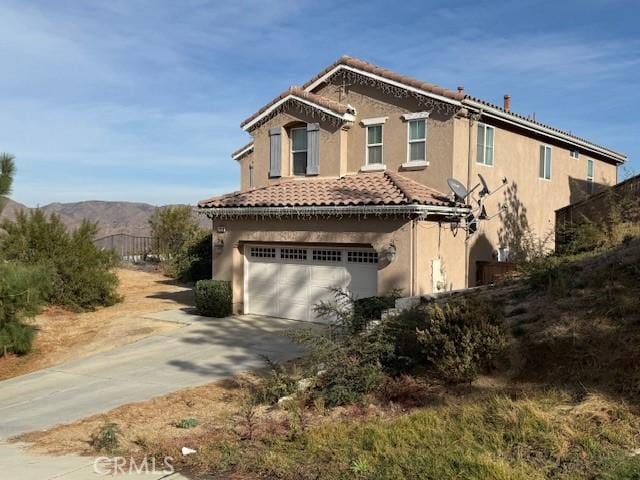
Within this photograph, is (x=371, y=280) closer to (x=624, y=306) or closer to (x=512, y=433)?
(x=624, y=306)

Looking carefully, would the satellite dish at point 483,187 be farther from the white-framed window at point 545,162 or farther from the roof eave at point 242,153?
the roof eave at point 242,153

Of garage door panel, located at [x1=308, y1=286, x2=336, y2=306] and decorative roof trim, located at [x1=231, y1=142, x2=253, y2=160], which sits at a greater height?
decorative roof trim, located at [x1=231, y1=142, x2=253, y2=160]

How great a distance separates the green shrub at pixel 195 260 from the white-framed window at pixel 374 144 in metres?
11.7

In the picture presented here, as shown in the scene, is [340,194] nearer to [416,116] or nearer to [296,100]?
[416,116]

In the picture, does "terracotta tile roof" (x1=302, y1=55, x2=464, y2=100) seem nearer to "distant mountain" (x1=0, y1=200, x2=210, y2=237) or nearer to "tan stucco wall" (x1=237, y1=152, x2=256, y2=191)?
"tan stucco wall" (x1=237, y1=152, x2=256, y2=191)

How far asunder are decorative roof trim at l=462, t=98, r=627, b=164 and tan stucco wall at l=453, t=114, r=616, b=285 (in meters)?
0.36

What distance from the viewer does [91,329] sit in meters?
16.9

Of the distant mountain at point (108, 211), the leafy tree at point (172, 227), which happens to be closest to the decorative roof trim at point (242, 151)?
the leafy tree at point (172, 227)

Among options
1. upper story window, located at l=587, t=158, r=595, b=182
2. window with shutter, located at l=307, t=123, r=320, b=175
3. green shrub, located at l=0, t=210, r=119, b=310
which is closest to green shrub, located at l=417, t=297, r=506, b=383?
window with shutter, located at l=307, t=123, r=320, b=175

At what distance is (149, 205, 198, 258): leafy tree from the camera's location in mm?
33656

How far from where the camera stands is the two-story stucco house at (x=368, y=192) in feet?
47.6

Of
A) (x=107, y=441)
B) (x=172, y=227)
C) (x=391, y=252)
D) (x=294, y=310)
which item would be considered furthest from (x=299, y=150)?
(x=172, y=227)

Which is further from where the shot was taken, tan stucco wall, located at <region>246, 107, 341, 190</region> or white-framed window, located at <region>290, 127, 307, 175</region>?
white-framed window, located at <region>290, 127, 307, 175</region>

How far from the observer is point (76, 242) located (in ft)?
67.6
